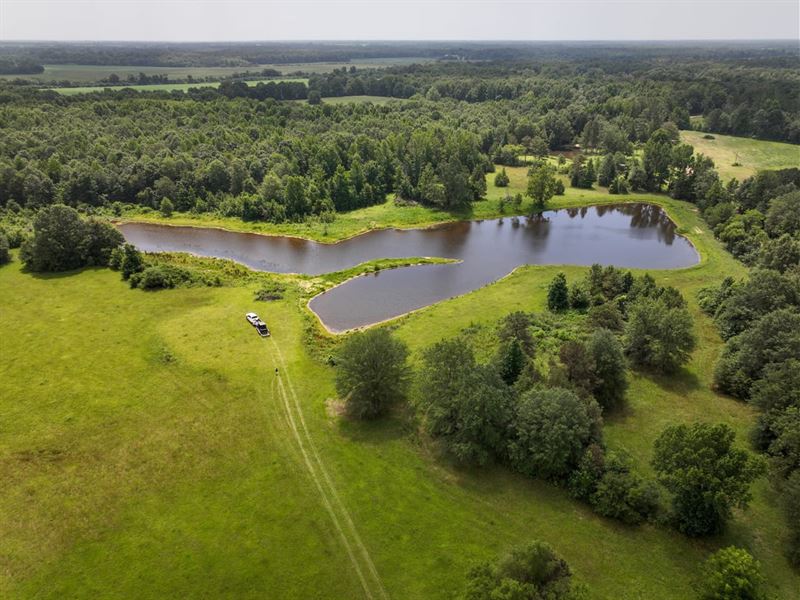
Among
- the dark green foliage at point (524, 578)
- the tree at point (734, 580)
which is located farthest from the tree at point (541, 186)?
the dark green foliage at point (524, 578)

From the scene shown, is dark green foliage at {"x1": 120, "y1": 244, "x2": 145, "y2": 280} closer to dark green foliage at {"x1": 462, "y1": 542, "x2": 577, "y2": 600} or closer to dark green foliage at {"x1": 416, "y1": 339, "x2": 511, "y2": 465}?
dark green foliage at {"x1": 416, "y1": 339, "x2": 511, "y2": 465}

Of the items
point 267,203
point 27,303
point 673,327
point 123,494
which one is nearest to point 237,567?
point 123,494

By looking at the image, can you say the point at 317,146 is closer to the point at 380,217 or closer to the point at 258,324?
the point at 380,217

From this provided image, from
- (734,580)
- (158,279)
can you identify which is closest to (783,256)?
(734,580)

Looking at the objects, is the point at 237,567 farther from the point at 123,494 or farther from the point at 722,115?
the point at 722,115

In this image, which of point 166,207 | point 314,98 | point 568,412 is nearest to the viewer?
point 568,412

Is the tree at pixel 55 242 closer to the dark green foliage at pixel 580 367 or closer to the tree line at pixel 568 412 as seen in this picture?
the tree line at pixel 568 412
